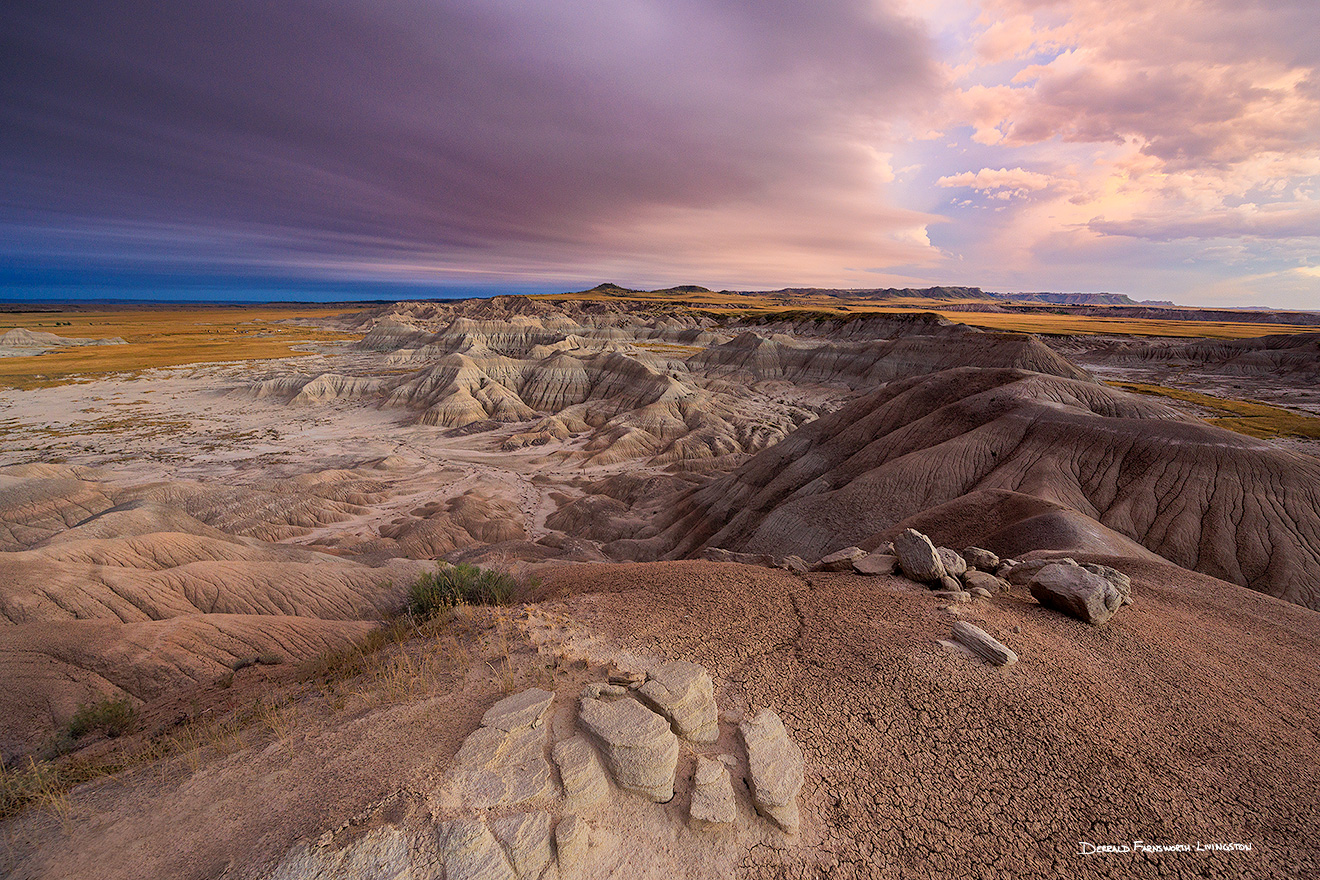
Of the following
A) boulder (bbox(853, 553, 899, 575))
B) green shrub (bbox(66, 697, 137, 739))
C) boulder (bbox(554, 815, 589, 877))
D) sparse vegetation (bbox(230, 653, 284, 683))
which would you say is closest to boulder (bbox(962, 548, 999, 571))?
boulder (bbox(853, 553, 899, 575))

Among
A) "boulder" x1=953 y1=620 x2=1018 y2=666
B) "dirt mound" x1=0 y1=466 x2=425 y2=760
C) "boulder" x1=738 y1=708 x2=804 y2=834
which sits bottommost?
"dirt mound" x1=0 y1=466 x2=425 y2=760

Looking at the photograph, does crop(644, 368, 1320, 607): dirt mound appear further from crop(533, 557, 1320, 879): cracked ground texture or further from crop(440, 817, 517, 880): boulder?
crop(440, 817, 517, 880): boulder

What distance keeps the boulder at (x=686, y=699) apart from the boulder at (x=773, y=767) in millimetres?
442

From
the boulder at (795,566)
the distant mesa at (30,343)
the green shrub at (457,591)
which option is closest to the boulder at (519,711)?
the green shrub at (457,591)

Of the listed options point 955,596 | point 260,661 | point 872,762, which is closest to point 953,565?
point 955,596

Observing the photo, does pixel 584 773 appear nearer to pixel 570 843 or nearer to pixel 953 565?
pixel 570 843

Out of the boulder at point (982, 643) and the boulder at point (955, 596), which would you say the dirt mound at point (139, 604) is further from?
the boulder at point (955, 596)

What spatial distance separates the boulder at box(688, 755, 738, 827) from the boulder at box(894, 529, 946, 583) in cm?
672

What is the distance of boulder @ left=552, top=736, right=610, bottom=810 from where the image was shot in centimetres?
491

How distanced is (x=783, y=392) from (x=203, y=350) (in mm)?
158302

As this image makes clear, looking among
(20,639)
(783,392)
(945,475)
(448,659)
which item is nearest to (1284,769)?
(448,659)

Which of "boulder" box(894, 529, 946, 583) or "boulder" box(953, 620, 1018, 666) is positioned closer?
"boulder" box(953, 620, 1018, 666)

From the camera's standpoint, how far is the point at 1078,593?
859cm

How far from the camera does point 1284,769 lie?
5.82 m
